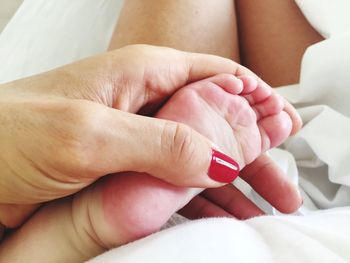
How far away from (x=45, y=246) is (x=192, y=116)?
0.20 meters

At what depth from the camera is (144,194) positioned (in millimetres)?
448

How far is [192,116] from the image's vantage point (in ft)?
1.68

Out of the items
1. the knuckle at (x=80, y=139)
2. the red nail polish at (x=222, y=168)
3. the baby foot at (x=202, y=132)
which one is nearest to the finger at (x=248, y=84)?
the baby foot at (x=202, y=132)

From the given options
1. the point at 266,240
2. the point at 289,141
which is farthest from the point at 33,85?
the point at 289,141

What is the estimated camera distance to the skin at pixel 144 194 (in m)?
0.45

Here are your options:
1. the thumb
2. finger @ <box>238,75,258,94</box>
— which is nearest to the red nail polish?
the thumb

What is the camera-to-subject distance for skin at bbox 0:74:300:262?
447 millimetres

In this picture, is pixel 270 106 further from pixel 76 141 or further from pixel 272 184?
pixel 76 141

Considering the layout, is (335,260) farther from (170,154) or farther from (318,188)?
(318,188)

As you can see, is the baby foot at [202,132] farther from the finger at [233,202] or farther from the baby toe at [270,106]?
the finger at [233,202]

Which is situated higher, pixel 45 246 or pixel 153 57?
pixel 153 57

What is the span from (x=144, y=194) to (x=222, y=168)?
0.09 meters

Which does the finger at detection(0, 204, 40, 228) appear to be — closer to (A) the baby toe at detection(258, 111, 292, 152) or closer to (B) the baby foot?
(B) the baby foot

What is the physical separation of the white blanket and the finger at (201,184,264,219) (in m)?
0.03
